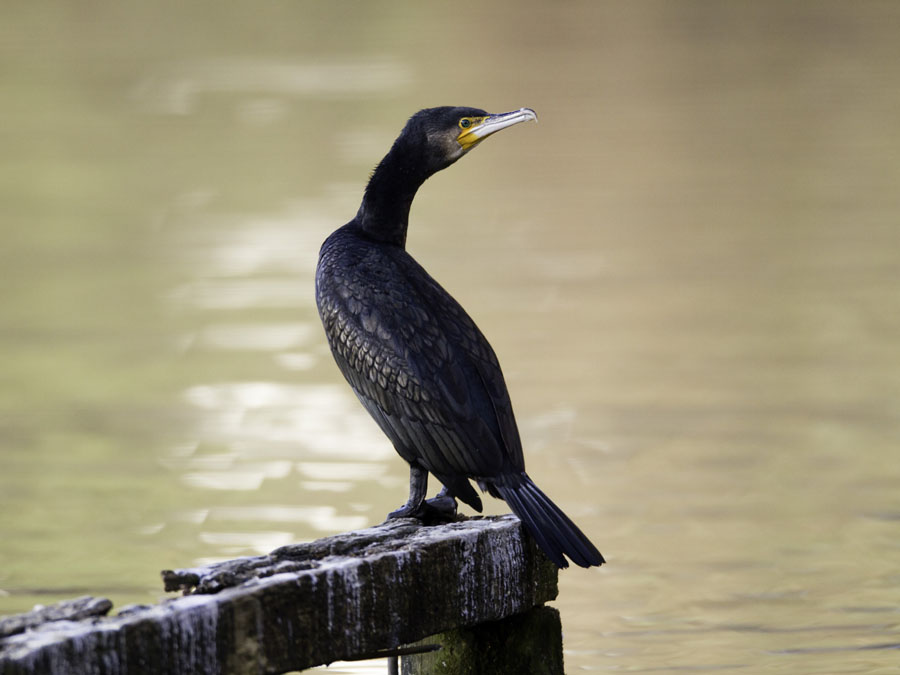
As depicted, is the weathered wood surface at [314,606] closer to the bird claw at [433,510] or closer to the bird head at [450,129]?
the bird claw at [433,510]

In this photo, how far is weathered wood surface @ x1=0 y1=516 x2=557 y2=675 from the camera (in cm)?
246

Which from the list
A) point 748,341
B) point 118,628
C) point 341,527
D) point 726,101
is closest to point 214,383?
point 341,527

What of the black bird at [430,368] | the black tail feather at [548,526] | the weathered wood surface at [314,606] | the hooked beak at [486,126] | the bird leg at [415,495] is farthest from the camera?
the hooked beak at [486,126]

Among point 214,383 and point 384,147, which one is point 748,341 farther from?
point 384,147

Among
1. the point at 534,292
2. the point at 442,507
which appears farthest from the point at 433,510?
the point at 534,292

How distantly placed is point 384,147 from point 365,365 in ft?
37.7

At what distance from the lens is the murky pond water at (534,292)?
21.8 feet

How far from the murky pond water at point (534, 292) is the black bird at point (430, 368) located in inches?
80.9

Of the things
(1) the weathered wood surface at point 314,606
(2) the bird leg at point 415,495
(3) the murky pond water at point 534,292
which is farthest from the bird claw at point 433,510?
(3) the murky pond water at point 534,292

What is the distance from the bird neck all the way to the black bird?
1.9 inches

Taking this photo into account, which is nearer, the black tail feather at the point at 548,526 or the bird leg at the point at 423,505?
the black tail feather at the point at 548,526

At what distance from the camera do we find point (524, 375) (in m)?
9.60

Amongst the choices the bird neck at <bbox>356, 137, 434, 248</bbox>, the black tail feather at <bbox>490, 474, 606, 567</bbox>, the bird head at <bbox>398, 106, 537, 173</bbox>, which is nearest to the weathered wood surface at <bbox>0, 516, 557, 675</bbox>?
the black tail feather at <bbox>490, 474, 606, 567</bbox>

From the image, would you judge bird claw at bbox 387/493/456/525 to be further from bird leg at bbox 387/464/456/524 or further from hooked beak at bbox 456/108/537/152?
hooked beak at bbox 456/108/537/152
